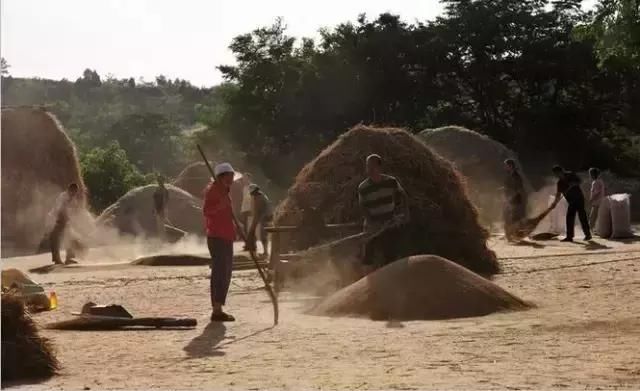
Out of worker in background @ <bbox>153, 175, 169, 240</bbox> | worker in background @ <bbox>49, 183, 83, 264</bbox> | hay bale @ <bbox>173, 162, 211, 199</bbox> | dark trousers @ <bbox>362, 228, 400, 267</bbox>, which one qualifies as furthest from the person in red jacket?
hay bale @ <bbox>173, 162, 211, 199</bbox>

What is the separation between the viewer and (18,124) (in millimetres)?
27594

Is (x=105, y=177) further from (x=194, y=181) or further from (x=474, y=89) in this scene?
(x=474, y=89)

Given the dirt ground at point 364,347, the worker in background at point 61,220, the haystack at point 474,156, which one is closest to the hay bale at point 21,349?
the dirt ground at point 364,347

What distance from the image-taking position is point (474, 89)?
141 feet

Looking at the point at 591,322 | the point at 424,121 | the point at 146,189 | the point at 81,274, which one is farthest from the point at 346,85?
the point at 591,322

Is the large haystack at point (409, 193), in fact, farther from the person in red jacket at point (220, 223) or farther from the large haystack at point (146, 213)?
the large haystack at point (146, 213)

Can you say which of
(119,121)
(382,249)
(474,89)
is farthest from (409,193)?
(119,121)

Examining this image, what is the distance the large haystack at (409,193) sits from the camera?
14.2m

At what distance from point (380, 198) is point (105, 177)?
93.0ft

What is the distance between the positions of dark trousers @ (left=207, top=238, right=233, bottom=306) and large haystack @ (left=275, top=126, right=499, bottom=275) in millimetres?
3477

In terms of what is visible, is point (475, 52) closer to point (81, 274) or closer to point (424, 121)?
point (424, 121)

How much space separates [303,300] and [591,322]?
4.17 metres

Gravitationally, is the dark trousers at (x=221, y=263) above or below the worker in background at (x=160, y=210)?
below

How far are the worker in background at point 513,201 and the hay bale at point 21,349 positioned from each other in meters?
14.5
